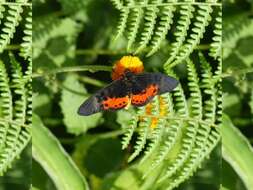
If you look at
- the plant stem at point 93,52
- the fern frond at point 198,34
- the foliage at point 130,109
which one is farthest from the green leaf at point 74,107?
the fern frond at point 198,34

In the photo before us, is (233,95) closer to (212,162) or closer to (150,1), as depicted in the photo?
(212,162)

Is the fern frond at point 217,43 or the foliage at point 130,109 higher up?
the fern frond at point 217,43

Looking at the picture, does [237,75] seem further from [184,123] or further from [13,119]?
[13,119]

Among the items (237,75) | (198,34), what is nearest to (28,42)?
(198,34)

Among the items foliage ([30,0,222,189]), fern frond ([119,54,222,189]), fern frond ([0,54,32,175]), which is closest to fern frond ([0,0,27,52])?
fern frond ([0,54,32,175])

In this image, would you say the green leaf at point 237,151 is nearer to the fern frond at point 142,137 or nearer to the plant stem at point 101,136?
the fern frond at point 142,137

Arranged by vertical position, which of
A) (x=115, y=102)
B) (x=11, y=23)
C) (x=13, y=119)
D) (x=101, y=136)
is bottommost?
(x=101, y=136)

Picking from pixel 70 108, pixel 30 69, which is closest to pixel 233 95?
pixel 70 108
